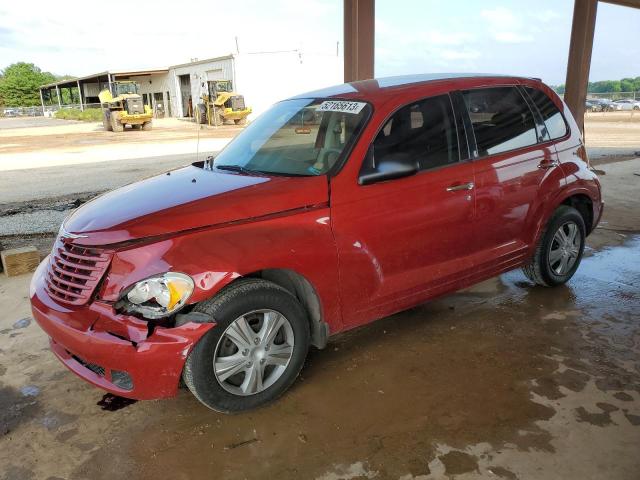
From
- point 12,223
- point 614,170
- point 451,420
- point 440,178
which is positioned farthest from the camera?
point 614,170

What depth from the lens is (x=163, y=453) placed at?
261cm

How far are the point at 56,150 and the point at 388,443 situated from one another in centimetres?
2000

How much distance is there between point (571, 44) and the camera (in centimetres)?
1085

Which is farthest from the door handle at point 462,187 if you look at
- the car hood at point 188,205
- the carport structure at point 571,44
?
the carport structure at point 571,44

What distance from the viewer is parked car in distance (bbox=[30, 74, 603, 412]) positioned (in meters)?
2.57

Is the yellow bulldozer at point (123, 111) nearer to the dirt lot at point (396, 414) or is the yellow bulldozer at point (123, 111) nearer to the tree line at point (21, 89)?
the dirt lot at point (396, 414)

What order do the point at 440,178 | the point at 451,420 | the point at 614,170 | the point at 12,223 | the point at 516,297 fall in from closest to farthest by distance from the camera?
the point at 451,420 < the point at 440,178 < the point at 516,297 < the point at 12,223 < the point at 614,170

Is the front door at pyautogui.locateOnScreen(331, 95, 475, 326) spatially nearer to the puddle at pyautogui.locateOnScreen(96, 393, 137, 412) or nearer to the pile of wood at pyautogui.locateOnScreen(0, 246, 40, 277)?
the puddle at pyautogui.locateOnScreen(96, 393, 137, 412)

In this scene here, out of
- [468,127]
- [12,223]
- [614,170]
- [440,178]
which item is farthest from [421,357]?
[614,170]

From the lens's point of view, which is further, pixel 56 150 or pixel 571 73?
pixel 56 150

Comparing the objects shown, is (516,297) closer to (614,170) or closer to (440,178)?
(440,178)

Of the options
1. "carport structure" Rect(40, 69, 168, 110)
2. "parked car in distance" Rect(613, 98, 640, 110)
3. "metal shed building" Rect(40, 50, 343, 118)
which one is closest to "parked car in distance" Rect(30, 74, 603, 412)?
"metal shed building" Rect(40, 50, 343, 118)

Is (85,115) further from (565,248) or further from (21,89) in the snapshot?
(21,89)

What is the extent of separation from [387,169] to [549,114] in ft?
6.26
